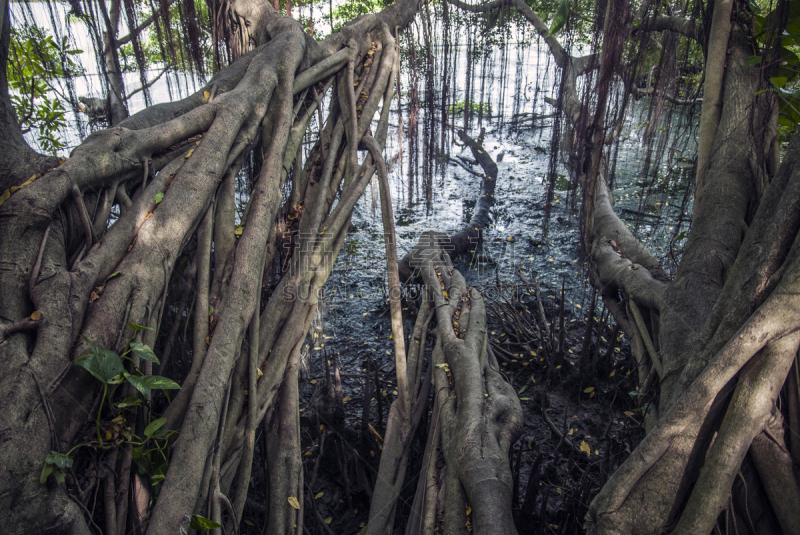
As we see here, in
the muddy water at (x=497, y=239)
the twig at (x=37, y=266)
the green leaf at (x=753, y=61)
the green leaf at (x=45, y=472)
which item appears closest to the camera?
the green leaf at (x=45, y=472)

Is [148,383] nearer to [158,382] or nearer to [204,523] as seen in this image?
[158,382]

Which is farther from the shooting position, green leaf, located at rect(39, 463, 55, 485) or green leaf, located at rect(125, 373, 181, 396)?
green leaf, located at rect(125, 373, 181, 396)

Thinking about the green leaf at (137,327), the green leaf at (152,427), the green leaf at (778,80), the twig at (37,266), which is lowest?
the green leaf at (152,427)

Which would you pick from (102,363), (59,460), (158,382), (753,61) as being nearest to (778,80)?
(753,61)

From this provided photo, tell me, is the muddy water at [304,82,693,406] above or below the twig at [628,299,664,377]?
below

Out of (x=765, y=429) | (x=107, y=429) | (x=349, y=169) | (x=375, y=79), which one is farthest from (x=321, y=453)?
(x=375, y=79)

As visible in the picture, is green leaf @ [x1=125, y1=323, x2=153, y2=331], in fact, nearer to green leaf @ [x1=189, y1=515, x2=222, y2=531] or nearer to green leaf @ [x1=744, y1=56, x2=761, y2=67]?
green leaf @ [x1=189, y1=515, x2=222, y2=531]

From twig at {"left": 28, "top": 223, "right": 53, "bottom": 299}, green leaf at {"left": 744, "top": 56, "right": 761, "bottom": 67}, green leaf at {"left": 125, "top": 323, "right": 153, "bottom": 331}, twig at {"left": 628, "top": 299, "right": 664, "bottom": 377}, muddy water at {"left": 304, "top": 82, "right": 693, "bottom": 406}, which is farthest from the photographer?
muddy water at {"left": 304, "top": 82, "right": 693, "bottom": 406}

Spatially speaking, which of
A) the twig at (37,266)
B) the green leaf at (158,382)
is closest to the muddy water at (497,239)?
the green leaf at (158,382)

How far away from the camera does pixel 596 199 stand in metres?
3.78

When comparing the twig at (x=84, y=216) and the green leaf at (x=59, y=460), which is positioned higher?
the twig at (x=84, y=216)

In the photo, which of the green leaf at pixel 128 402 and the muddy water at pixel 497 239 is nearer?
the green leaf at pixel 128 402

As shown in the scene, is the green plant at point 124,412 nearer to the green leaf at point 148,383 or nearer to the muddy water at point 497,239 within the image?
the green leaf at point 148,383

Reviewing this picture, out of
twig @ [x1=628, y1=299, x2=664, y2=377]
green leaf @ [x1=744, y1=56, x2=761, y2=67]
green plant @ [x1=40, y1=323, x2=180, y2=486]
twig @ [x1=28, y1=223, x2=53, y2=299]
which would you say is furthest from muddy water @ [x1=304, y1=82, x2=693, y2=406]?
twig @ [x1=28, y1=223, x2=53, y2=299]
